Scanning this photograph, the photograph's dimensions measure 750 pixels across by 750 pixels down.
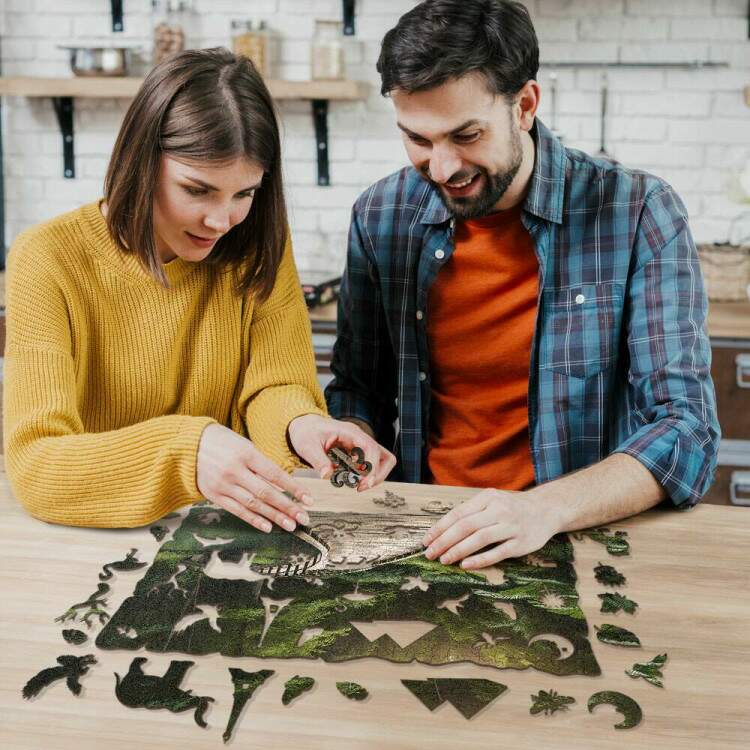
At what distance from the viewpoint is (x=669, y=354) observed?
1.64 metres

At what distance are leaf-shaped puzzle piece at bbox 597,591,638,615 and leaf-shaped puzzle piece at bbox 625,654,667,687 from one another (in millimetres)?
101

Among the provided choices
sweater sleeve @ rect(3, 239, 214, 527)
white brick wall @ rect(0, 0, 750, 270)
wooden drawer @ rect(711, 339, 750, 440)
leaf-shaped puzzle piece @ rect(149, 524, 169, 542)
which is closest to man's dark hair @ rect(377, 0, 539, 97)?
sweater sleeve @ rect(3, 239, 214, 527)

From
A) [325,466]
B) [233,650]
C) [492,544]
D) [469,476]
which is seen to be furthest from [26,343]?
[469,476]

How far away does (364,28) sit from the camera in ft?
10.2

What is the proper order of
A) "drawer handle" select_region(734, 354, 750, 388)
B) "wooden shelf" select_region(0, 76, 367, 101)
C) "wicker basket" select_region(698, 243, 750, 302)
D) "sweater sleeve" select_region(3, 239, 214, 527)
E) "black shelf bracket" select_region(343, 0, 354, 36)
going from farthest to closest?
"black shelf bracket" select_region(343, 0, 354, 36) < "wooden shelf" select_region(0, 76, 367, 101) < "wicker basket" select_region(698, 243, 750, 302) < "drawer handle" select_region(734, 354, 750, 388) < "sweater sleeve" select_region(3, 239, 214, 527)

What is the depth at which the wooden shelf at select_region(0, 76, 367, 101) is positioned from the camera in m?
2.97

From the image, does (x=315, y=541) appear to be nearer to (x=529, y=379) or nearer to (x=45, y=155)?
(x=529, y=379)

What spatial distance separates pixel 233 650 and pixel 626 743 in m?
0.43

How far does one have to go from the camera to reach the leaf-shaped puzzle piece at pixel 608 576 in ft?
4.01

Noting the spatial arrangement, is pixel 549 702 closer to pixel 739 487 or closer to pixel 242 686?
pixel 242 686

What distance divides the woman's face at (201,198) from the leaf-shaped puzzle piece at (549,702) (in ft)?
2.90

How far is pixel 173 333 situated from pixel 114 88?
5.56 ft

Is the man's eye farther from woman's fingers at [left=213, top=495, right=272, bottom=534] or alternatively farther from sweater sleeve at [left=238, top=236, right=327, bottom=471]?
woman's fingers at [left=213, top=495, right=272, bottom=534]

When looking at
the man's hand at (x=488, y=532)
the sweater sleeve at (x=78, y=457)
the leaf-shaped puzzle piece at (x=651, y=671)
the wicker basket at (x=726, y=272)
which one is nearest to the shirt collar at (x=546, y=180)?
the man's hand at (x=488, y=532)
